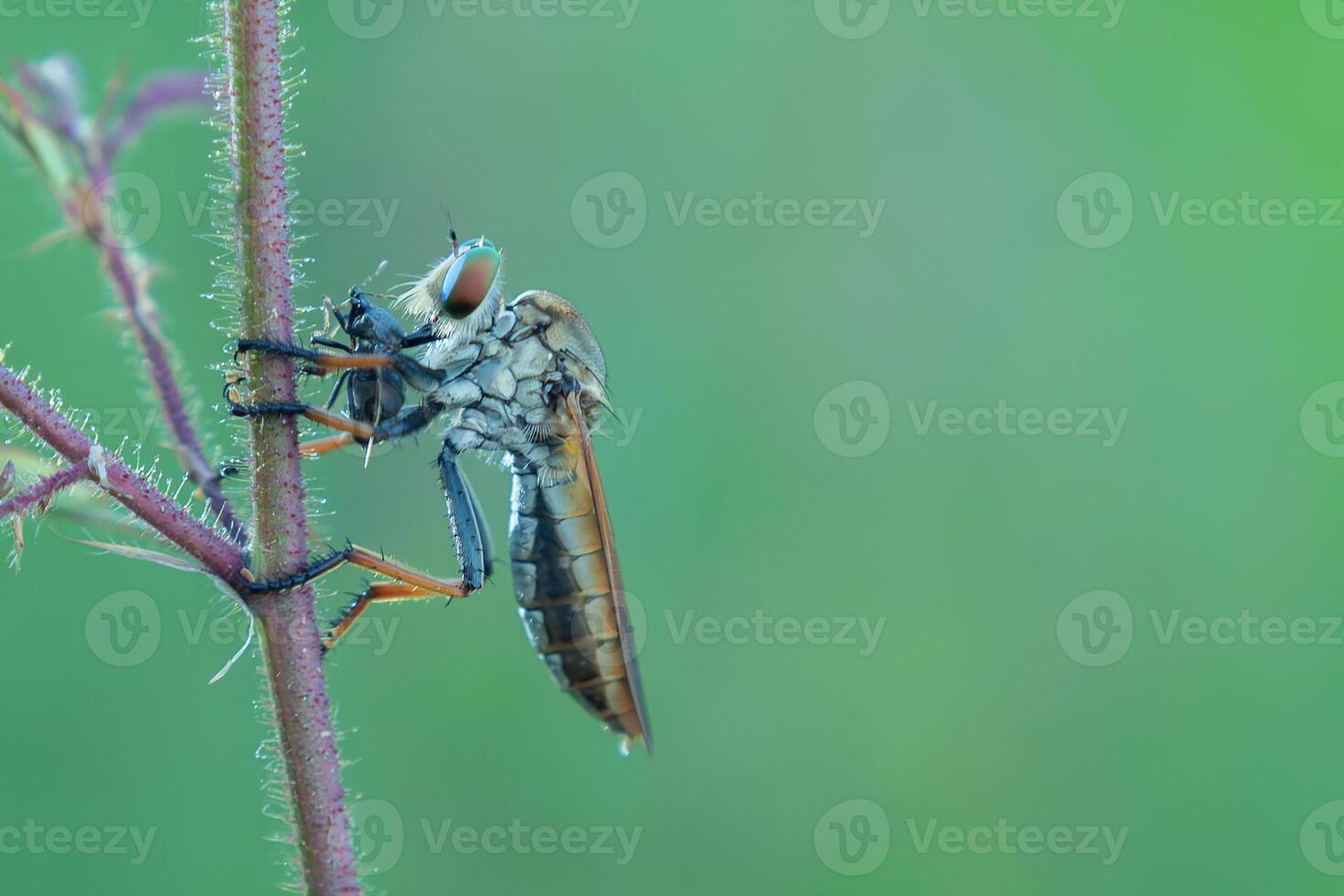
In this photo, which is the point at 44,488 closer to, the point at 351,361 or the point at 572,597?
the point at 351,361

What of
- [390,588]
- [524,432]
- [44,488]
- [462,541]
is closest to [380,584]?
A: [390,588]

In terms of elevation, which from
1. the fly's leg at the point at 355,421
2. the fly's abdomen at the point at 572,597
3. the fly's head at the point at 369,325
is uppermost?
the fly's head at the point at 369,325

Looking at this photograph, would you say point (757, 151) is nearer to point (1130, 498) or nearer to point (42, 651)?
point (1130, 498)

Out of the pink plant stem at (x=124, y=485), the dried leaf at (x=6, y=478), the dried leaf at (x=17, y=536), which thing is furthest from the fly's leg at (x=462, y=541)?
the dried leaf at (x=6, y=478)

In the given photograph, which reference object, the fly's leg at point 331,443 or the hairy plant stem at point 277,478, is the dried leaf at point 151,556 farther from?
the fly's leg at point 331,443

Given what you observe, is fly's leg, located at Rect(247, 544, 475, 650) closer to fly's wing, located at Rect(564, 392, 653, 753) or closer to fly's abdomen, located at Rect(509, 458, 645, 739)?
fly's abdomen, located at Rect(509, 458, 645, 739)

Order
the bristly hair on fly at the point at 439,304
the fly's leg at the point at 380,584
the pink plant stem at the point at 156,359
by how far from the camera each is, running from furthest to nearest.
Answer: the bristly hair on fly at the point at 439,304, the fly's leg at the point at 380,584, the pink plant stem at the point at 156,359
